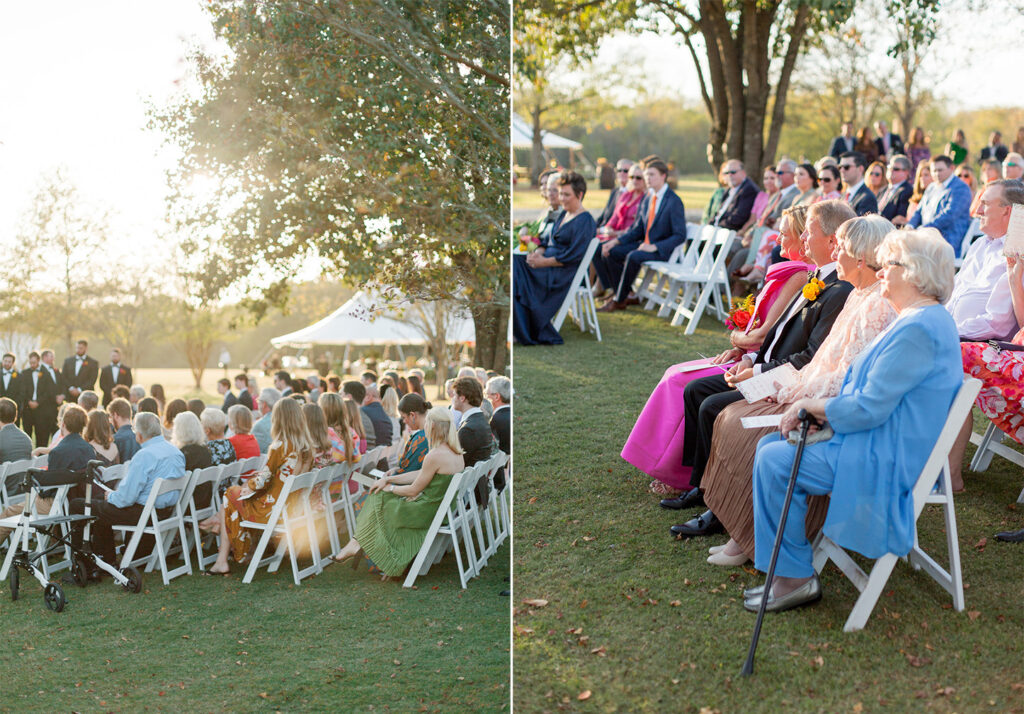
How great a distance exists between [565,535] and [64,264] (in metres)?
3.08

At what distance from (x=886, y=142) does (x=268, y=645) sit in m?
8.68

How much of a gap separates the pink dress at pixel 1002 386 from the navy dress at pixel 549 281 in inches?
149

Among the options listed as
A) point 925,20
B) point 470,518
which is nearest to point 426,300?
point 470,518

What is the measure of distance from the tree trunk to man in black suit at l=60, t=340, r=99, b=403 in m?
2.12

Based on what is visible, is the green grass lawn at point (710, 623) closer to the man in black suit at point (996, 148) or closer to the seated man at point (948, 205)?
the seated man at point (948, 205)

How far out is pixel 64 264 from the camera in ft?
15.7

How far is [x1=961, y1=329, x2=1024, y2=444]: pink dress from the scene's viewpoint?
3449 millimetres

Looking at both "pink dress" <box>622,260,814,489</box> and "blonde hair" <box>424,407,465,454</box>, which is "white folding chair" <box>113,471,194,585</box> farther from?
"pink dress" <box>622,260,814,489</box>

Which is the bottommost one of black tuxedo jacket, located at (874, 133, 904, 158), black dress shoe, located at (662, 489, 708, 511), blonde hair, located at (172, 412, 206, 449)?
black dress shoe, located at (662, 489, 708, 511)

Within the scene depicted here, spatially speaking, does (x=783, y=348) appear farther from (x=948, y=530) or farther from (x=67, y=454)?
(x=67, y=454)

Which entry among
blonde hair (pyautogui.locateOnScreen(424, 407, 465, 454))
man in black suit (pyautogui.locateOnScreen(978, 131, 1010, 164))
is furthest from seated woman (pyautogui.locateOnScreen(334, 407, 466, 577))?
man in black suit (pyautogui.locateOnScreen(978, 131, 1010, 164))

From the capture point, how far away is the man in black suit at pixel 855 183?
7137 millimetres

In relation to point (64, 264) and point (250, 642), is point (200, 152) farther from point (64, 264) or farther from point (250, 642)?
point (250, 642)

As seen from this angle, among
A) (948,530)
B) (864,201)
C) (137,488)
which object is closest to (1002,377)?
(948,530)
